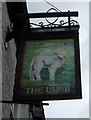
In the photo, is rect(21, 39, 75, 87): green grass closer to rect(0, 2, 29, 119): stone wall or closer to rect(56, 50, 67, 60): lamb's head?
rect(56, 50, 67, 60): lamb's head

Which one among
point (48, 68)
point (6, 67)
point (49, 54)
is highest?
point (49, 54)

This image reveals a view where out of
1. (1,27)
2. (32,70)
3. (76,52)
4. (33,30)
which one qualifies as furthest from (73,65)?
(1,27)

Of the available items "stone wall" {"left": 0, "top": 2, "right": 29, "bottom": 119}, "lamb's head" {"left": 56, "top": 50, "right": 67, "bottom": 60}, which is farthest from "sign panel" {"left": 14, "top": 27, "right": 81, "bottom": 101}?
"stone wall" {"left": 0, "top": 2, "right": 29, "bottom": 119}

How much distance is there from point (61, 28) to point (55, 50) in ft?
2.98

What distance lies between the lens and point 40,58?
29.5 feet

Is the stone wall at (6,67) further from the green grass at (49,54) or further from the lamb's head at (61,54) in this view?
the lamb's head at (61,54)

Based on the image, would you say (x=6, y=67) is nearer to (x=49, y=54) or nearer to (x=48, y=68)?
(x=49, y=54)

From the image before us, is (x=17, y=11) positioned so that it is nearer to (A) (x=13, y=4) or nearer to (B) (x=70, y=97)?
(A) (x=13, y=4)

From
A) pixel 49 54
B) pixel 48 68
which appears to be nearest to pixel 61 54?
pixel 49 54

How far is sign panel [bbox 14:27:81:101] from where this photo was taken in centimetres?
804

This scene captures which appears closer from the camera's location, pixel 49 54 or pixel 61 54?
pixel 61 54

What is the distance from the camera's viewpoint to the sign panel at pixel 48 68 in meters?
8.04

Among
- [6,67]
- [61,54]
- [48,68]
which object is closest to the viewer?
[48,68]

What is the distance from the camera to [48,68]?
8727mm
